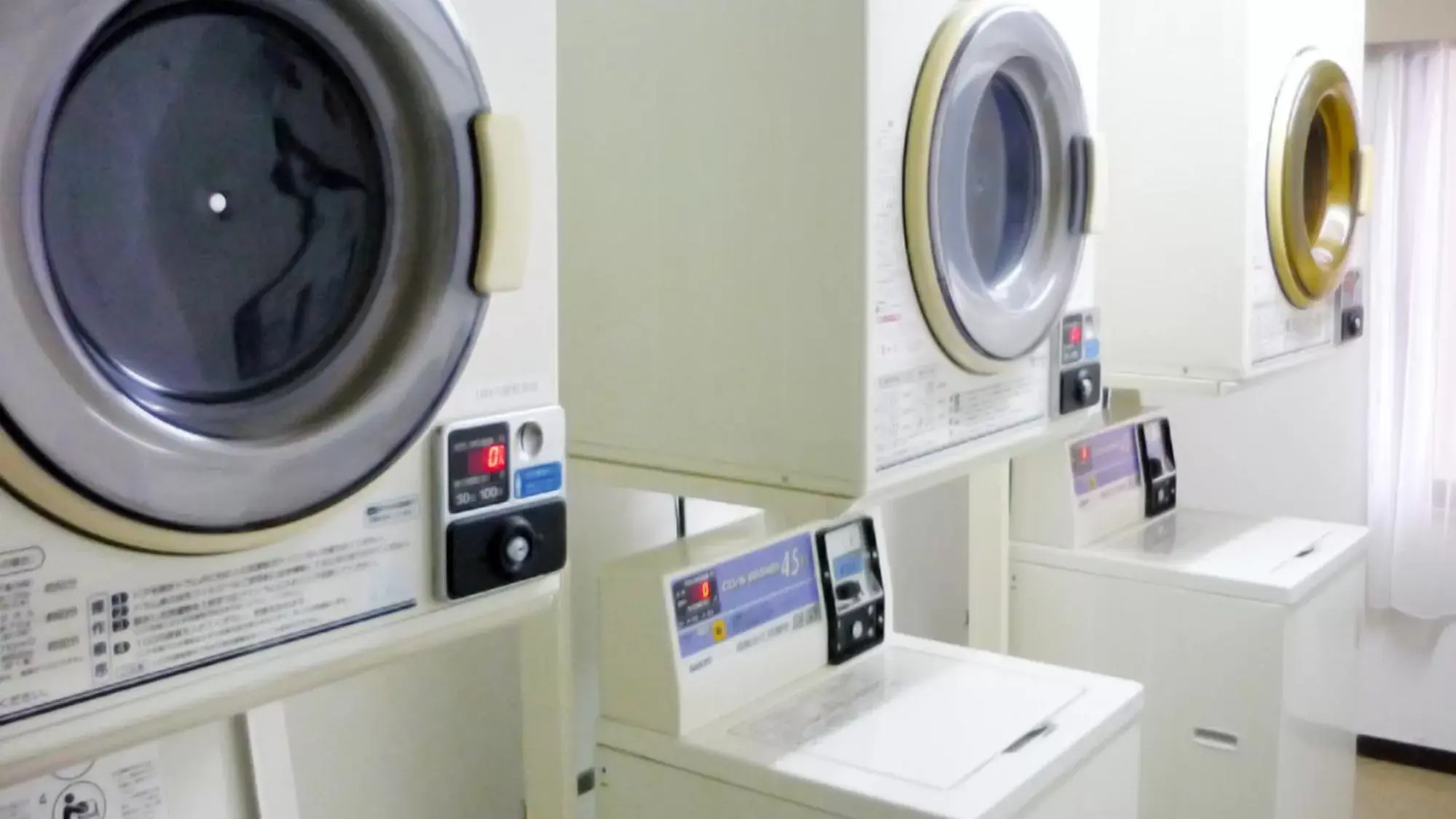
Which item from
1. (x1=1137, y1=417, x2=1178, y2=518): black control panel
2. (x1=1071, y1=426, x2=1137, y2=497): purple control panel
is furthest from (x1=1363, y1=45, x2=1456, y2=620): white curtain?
(x1=1071, y1=426, x2=1137, y2=497): purple control panel

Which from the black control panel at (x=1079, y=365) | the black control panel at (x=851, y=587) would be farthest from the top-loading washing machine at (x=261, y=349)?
the black control panel at (x=1079, y=365)

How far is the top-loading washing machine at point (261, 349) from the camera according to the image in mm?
749

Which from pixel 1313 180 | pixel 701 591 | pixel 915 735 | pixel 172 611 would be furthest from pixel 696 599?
pixel 1313 180

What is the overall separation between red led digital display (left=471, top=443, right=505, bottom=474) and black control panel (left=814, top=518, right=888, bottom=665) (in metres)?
0.85

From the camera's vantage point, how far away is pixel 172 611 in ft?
2.72

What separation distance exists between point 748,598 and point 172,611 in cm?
94

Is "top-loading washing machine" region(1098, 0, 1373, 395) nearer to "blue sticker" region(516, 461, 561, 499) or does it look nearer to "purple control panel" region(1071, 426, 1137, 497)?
"purple control panel" region(1071, 426, 1137, 497)

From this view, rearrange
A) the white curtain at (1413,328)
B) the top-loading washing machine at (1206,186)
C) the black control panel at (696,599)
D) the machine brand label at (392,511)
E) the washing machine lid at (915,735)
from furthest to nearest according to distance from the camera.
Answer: the white curtain at (1413,328)
the top-loading washing machine at (1206,186)
the black control panel at (696,599)
the washing machine lid at (915,735)
the machine brand label at (392,511)

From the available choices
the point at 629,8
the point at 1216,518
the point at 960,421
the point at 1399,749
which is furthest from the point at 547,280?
the point at 1399,749

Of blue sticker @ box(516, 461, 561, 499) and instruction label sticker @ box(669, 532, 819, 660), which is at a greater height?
blue sticker @ box(516, 461, 561, 499)

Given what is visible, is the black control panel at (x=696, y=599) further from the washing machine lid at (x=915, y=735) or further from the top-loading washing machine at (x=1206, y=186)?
the top-loading washing machine at (x=1206, y=186)

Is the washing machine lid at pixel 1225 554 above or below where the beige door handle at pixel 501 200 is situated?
below

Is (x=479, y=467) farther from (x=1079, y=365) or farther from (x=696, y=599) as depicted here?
(x=1079, y=365)

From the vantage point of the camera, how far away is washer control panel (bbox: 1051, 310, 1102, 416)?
1.73 metres
